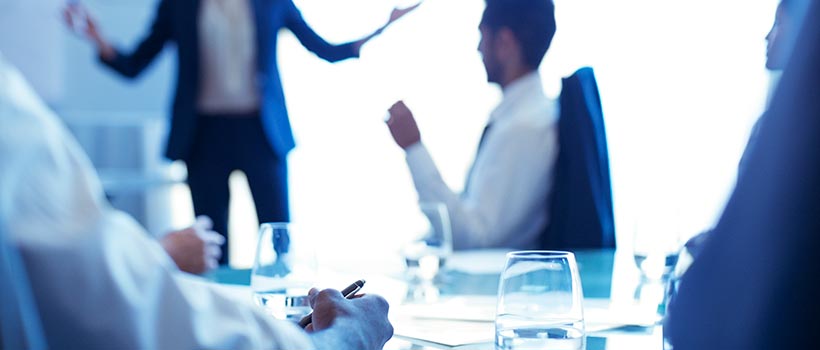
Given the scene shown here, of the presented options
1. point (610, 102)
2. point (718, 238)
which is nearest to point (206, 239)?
point (718, 238)

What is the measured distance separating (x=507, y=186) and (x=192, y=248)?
100 cm

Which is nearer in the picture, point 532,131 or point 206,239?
point 206,239

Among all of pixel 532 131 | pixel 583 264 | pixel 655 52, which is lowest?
pixel 583 264

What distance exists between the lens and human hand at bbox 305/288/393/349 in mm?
790

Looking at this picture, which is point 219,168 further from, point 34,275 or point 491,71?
point 34,275

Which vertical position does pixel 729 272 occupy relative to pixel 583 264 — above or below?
above

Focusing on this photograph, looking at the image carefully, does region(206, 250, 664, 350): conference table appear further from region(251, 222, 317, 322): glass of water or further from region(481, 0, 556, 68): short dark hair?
region(481, 0, 556, 68): short dark hair

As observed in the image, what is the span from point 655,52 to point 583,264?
2131mm

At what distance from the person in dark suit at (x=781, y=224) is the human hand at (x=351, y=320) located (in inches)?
13.0

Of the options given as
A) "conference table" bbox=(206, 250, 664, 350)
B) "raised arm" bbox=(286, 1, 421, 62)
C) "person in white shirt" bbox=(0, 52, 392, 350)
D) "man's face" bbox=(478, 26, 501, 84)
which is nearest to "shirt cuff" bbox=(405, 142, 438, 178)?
"man's face" bbox=(478, 26, 501, 84)

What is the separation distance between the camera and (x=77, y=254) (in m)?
0.58

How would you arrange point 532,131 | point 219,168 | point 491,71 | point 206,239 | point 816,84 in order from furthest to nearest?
point 219,168 < point 491,71 < point 532,131 < point 206,239 < point 816,84

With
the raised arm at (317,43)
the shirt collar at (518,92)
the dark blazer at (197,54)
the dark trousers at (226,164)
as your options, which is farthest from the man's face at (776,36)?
the dark trousers at (226,164)

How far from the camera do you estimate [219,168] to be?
3.30 meters
